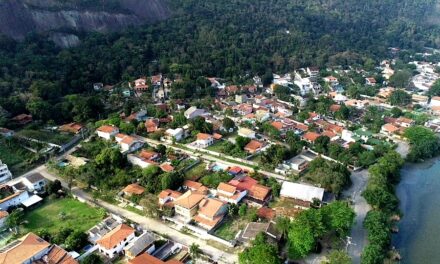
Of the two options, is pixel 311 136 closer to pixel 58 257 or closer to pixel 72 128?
pixel 72 128

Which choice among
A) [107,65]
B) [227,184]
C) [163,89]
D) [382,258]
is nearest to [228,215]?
[227,184]

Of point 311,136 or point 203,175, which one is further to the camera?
point 311,136

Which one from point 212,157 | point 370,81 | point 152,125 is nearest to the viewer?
point 212,157

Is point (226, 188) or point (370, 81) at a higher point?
point (226, 188)

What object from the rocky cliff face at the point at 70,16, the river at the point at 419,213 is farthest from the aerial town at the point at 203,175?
the rocky cliff face at the point at 70,16

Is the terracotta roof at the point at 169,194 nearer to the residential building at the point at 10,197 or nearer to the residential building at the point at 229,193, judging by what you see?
the residential building at the point at 229,193

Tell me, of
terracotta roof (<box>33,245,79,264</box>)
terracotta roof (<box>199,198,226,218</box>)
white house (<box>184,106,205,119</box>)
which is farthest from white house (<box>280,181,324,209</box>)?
white house (<box>184,106,205,119</box>)

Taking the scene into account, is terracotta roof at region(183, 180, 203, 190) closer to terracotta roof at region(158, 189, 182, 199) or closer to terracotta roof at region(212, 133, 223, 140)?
terracotta roof at region(158, 189, 182, 199)

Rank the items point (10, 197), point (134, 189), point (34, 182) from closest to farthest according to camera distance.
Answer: point (10, 197)
point (134, 189)
point (34, 182)

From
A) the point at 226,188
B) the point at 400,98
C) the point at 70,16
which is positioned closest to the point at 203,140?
the point at 226,188
